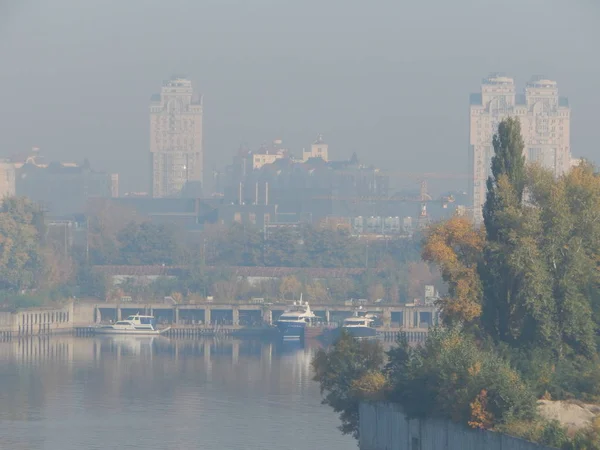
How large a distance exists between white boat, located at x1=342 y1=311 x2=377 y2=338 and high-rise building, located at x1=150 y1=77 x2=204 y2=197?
194 feet

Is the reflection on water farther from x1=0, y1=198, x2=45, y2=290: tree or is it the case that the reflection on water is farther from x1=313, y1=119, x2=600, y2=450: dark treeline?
x1=0, y1=198, x2=45, y2=290: tree

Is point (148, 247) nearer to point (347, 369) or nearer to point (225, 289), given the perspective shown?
point (225, 289)

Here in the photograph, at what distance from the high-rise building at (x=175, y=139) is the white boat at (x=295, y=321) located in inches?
2331

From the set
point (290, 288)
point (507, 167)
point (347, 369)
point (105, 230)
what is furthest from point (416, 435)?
point (105, 230)

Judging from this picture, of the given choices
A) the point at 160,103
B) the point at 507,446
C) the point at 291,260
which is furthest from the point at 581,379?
the point at 160,103

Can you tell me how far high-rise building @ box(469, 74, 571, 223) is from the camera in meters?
100

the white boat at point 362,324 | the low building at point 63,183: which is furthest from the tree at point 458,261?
the low building at point 63,183

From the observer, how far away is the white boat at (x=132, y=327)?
Answer: 45688mm

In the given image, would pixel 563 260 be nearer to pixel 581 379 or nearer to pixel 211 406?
pixel 581 379

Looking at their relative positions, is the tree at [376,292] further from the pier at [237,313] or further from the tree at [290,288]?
the pier at [237,313]

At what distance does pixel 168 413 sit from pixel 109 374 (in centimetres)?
641

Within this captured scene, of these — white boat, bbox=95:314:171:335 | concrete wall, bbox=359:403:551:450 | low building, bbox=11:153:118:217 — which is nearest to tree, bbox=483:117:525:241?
concrete wall, bbox=359:403:551:450

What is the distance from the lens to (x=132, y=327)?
4584 centimetres

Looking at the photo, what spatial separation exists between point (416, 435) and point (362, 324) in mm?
27664
